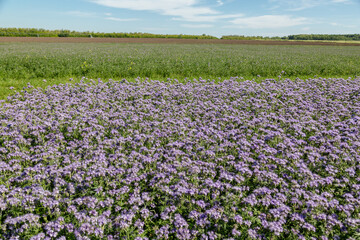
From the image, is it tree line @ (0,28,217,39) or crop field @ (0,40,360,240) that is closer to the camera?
crop field @ (0,40,360,240)

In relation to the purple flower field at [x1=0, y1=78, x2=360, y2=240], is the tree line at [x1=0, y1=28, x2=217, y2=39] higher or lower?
higher

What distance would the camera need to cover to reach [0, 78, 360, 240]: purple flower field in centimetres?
384

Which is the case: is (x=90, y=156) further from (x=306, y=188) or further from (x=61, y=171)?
(x=306, y=188)

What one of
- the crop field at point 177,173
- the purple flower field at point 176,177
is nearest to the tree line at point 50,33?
the crop field at point 177,173

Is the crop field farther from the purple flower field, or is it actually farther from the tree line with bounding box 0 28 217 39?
the tree line with bounding box 0 28 217 39

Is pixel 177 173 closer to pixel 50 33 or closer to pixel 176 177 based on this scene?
pixel 176 177

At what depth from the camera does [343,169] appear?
5.57 meters

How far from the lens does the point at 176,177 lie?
5.07 m

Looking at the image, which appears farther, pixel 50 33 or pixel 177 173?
pixel 50 33

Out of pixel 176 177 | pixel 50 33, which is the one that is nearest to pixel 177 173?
pixel 176 177

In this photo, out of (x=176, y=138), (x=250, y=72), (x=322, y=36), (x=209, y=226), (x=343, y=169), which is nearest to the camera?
(x=209, y=226)

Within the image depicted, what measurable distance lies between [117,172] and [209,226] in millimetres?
2011

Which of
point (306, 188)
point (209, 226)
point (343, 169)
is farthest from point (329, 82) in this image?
point (209, 226)

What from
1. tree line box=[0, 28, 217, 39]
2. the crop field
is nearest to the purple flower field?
the crop field
